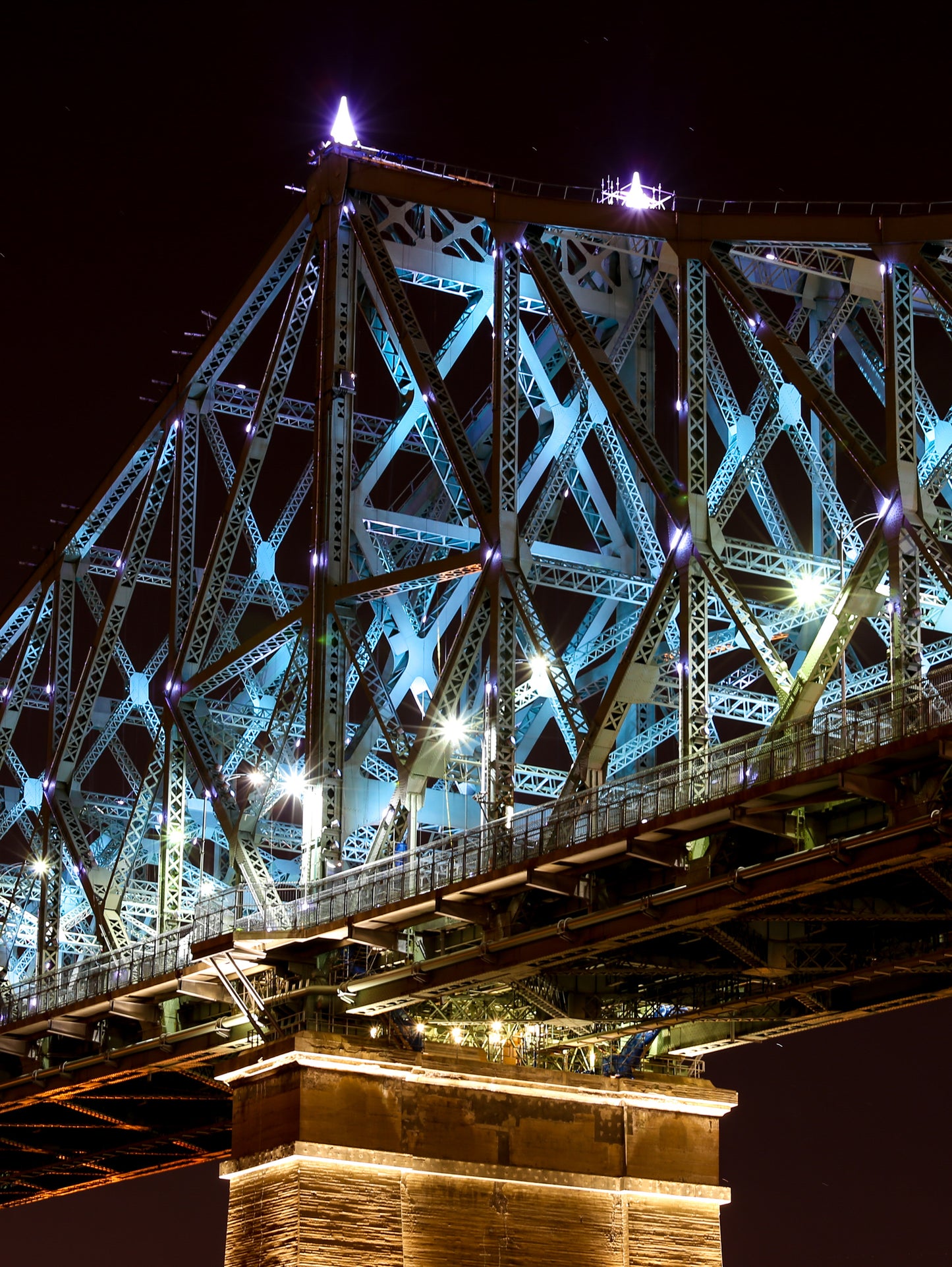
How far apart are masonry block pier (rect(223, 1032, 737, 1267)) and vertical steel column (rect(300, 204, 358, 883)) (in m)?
A: 6.57

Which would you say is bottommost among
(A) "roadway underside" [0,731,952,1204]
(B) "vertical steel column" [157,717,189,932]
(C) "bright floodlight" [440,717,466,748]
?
(A) "roadway underside" [0,731,952,1204]

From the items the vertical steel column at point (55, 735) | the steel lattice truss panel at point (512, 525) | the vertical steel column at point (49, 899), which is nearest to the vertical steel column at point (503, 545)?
the steel lattice truss panel at point (512, 525)

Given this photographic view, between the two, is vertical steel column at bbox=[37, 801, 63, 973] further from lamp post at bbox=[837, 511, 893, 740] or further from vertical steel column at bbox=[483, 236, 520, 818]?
lamp post at bbox=[837, 511, 893, 740]

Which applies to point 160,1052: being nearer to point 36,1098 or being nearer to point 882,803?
point 36,1098

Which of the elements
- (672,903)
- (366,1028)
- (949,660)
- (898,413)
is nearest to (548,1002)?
(366,1028)

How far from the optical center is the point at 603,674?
236ft

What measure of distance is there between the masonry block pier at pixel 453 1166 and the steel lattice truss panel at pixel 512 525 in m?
5.05

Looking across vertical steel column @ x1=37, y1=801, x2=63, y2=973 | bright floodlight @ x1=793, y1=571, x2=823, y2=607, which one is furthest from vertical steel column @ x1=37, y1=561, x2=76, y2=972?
bright floodlight @ x1=793, y1=571, x2=823, y2=607

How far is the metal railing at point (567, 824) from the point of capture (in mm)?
48375

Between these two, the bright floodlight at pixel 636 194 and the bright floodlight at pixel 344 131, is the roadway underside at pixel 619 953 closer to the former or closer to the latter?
the bright floodlight at pixel 636 194

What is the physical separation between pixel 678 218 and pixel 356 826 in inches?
719

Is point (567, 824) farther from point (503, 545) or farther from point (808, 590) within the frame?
point (808, 590)

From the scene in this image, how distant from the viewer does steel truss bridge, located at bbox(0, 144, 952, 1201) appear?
5366 cm

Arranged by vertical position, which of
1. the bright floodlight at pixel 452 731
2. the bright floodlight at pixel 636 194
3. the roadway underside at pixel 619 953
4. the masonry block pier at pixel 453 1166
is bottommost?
the masonry block pier at pixel 453 1166
